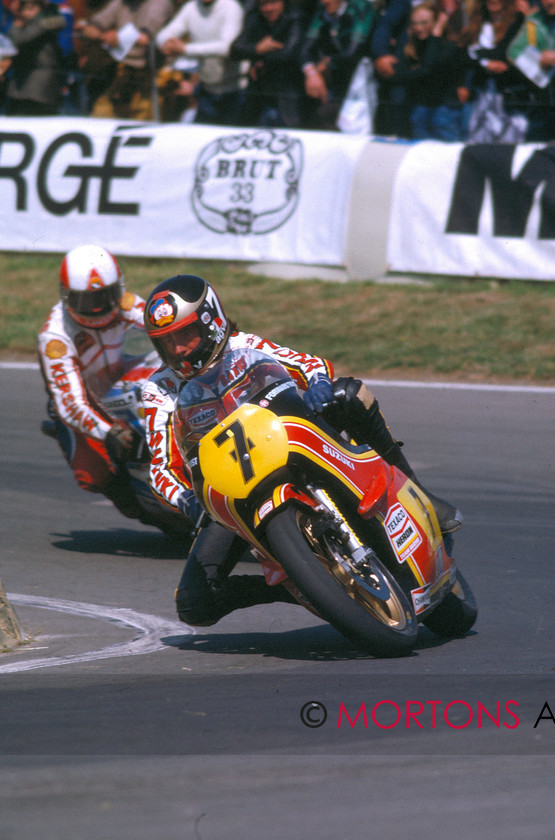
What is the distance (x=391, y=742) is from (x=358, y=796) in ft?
1.24

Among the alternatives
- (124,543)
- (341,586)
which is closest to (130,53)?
(124,543)

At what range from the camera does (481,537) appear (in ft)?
22.6

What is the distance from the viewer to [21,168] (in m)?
13.9

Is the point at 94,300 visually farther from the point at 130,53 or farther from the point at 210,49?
the point at 130,53

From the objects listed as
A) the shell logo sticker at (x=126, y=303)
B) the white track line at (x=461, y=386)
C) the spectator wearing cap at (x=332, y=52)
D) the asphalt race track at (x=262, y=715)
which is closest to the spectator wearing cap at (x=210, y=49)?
the spectator wearing cap at (x=332, y=52)

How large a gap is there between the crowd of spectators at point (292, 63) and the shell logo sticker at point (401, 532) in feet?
27.7

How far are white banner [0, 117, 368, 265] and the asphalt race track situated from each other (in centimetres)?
639

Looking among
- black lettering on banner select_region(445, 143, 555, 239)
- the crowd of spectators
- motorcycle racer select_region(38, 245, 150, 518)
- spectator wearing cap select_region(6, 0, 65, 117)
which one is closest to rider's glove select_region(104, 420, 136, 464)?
motorcycle racer select_region(38, 245, 150, 518)

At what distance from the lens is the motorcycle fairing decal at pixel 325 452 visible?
4301mm

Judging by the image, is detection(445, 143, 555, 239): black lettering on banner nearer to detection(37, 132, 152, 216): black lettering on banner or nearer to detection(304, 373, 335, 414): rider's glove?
detection(37, 132, 152, 216): black lettering on banner

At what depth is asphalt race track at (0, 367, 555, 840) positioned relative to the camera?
10.2ft

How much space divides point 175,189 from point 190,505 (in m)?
8.79

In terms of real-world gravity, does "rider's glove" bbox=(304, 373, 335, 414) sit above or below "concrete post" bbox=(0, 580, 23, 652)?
above

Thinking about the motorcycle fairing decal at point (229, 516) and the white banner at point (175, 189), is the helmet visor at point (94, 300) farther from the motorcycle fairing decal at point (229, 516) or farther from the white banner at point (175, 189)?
the white banner at point (175, 189)
